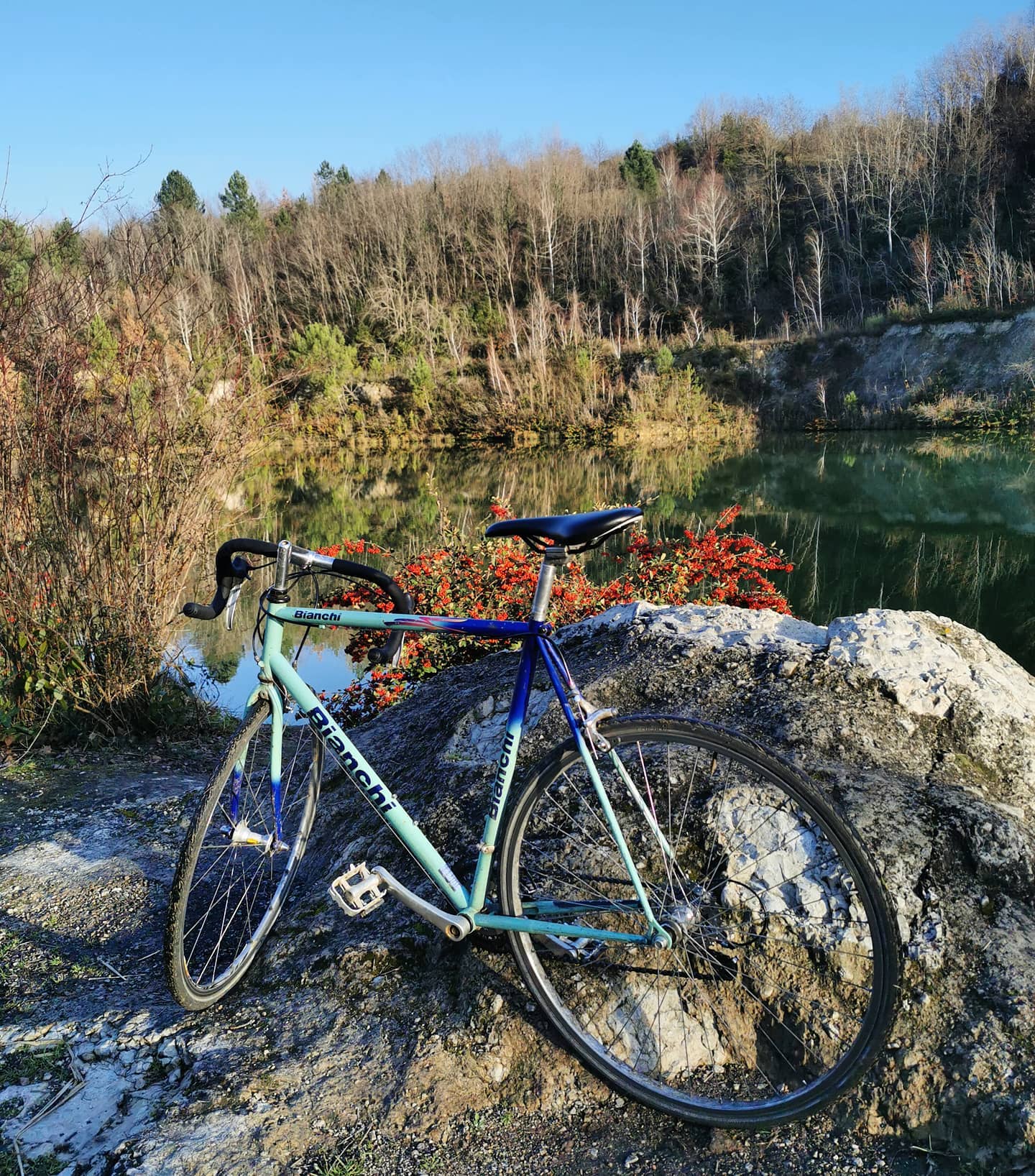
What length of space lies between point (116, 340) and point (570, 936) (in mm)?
4950

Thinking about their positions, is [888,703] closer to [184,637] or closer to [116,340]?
[116,340]

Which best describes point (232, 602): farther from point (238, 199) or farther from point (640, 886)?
point (238, 199)

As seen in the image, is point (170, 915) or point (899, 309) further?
point (899, 309)

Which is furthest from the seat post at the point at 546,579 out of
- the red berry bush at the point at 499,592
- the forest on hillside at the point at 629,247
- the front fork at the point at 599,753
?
the forest on hillside at the point at 629,247

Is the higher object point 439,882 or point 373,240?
point 373,240

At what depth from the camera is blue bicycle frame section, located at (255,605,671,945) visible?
85.5 inches

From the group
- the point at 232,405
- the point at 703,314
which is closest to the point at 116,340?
the point at 232,405

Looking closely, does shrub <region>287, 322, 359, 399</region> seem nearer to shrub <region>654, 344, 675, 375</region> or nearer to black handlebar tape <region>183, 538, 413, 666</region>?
shrub <region>654, 344, 675, 375</region>

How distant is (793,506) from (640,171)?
2428 inches

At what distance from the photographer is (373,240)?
6519 cm

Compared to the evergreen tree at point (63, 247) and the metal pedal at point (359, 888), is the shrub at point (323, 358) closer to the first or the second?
the evergreen tree at point (63, 247)

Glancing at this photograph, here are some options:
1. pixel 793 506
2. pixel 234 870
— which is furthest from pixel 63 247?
pixel 793 506

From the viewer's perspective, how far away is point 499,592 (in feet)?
25.3

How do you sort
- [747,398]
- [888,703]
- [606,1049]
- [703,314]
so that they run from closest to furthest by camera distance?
[606,1049] < [888,703] < [747,398] < [703,314]
